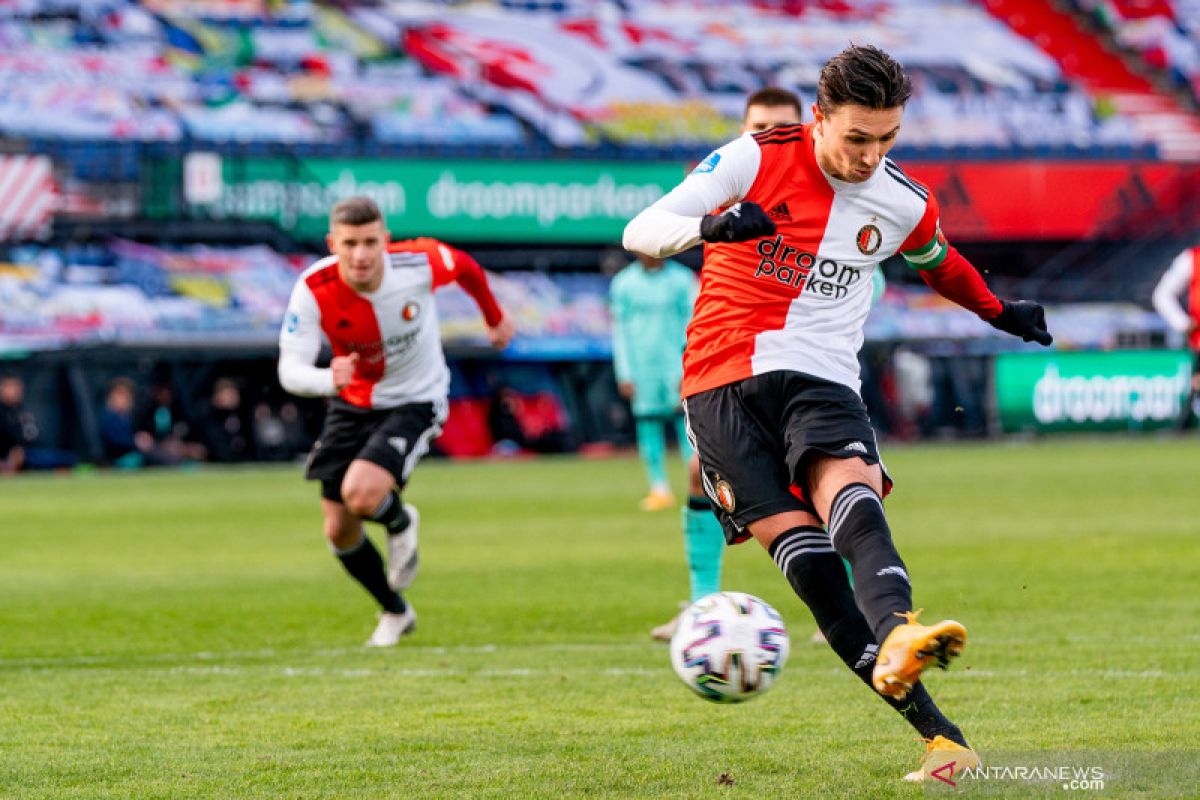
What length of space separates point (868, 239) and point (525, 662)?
10.8 feet

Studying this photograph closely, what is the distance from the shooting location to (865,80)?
4977 mm

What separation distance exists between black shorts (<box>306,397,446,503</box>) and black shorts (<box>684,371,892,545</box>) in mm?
3881

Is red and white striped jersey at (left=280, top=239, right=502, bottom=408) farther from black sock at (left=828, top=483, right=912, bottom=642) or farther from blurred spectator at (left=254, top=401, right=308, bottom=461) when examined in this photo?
blurred spectator at (left=254, top=401, right=308, bottom=461)

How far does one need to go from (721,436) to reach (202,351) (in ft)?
67.7

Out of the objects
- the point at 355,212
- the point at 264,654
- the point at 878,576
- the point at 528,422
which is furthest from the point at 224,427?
the point at 878,576

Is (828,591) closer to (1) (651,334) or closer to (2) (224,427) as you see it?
A: (1) (651,334)

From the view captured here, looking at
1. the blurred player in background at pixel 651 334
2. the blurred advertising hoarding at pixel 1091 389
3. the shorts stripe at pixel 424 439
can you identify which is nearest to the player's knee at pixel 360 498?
the shorts stripe at pixel 424 439

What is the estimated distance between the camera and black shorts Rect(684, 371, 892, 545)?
5.18 m

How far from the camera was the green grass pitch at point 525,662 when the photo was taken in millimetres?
5547

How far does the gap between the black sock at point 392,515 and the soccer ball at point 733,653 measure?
415cm

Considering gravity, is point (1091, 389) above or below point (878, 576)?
below

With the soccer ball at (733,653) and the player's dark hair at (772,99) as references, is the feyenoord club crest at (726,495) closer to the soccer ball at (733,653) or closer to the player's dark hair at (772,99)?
the soccer ball at (733,653)

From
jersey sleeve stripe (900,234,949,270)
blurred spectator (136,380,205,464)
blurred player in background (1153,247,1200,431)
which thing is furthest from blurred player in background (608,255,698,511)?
jersey sleeve stripe (900,234,949,270)

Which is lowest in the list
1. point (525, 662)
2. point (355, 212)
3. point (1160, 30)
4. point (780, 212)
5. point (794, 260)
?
point (1160, 30)
